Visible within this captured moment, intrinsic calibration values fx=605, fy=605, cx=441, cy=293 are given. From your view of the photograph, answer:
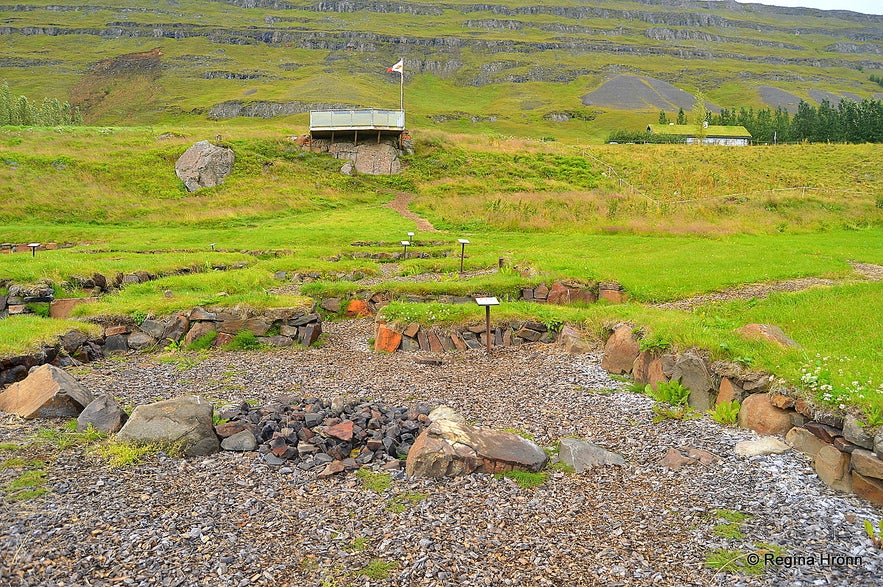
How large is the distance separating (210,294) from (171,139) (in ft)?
131

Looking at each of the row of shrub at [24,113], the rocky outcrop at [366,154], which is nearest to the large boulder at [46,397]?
the rocky outcrop at [366,154]

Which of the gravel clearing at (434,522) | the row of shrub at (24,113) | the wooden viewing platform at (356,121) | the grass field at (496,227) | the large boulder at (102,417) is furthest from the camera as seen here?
the row of shrub at (24,113)

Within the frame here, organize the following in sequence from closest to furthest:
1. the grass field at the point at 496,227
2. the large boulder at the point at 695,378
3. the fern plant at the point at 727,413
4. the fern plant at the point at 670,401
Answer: the fern plant at the point at 727,413
the fern plant at the point at 670,401
the large boulder at the point at 695,378
the grass field at the point at 496,227

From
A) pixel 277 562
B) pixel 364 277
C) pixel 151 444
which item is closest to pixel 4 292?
pixel 364 277

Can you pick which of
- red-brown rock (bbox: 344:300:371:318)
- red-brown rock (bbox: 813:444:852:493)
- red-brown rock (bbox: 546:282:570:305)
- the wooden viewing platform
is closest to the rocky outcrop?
the wooden viewing platform

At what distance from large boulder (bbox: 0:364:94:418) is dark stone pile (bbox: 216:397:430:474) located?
210 cm

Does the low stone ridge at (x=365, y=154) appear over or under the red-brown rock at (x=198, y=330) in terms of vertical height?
over

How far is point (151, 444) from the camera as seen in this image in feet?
24.8

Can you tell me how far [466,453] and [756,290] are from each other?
12.9 metres

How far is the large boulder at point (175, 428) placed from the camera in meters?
7.61

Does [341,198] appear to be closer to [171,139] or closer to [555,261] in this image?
[171,139]

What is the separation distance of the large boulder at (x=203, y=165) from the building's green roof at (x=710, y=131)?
250 feet

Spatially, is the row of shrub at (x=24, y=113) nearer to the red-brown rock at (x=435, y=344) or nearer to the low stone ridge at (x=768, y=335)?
the red-brown rock at (x=435, y=344)

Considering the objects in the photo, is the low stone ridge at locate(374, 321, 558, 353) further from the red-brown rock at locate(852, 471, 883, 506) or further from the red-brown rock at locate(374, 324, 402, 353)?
the red-brown rock at locate(852, 471, 883, 506)
